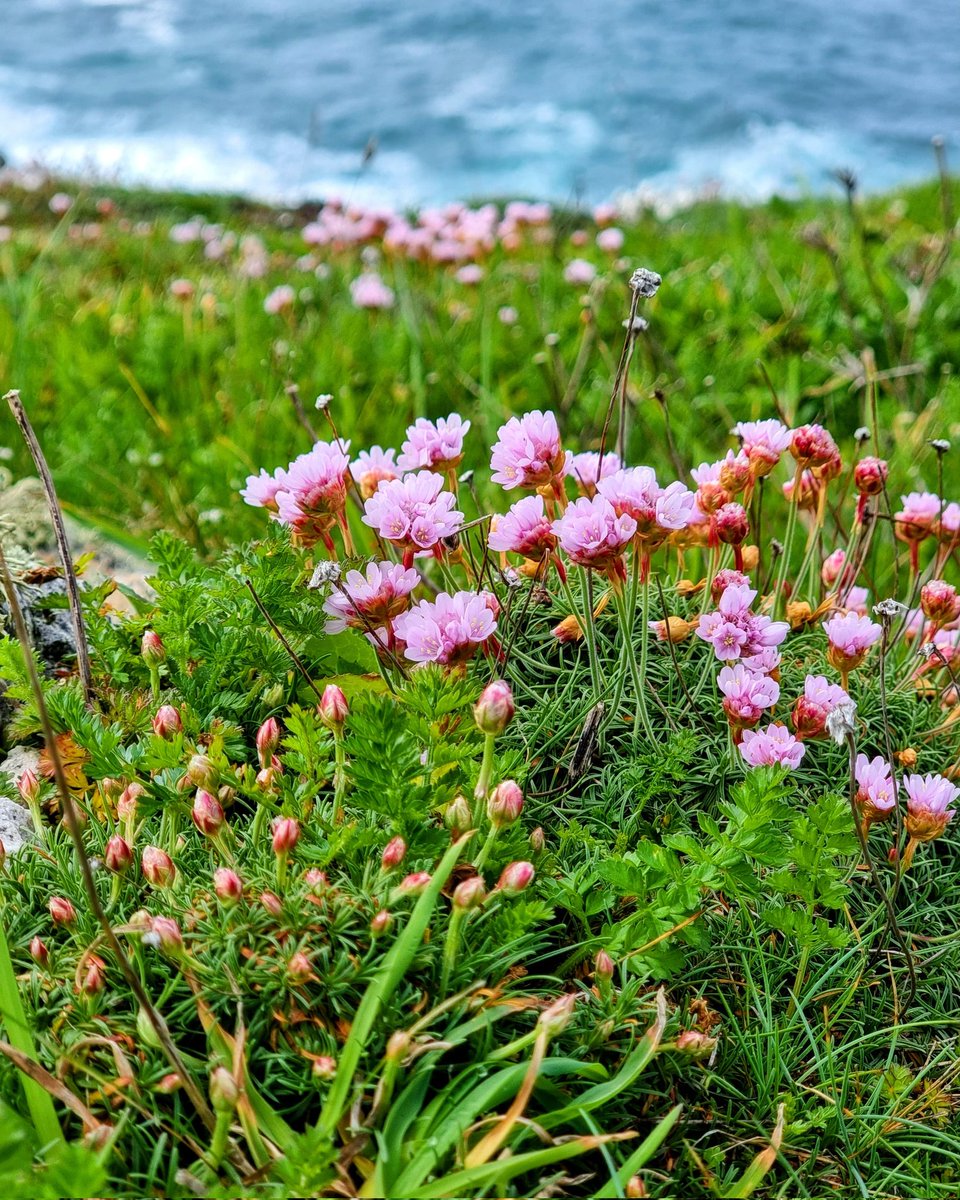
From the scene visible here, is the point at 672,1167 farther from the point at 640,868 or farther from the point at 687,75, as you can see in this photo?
the point at 687,75

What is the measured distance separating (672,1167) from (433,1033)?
0.41 m

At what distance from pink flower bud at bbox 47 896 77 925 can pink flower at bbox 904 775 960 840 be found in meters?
1.31

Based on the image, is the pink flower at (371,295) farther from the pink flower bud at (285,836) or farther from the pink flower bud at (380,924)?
the pink flower bud at (380,924)

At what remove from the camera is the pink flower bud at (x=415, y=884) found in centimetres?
134

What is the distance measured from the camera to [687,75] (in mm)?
31016

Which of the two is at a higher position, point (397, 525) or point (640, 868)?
point (397, 525)

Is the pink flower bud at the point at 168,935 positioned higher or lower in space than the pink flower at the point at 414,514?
lower

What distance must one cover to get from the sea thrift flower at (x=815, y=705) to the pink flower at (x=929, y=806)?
17cm

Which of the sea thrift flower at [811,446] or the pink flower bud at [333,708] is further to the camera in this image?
the sea thrift flower at [811,446]

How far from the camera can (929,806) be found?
1.62 meters

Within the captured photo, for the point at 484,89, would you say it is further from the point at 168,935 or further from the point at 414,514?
the point at 168,935

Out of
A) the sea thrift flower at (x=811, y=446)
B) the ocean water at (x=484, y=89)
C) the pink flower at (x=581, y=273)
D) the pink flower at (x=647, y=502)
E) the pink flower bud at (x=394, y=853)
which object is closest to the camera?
the pink flower bud at (x=394, y=853)

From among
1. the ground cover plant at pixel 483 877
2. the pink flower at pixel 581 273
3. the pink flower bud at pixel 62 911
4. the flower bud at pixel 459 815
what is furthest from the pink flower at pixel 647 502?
the pink flower at pixel 581 273

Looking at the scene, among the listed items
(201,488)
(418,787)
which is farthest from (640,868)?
(201,488)
